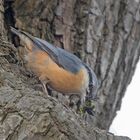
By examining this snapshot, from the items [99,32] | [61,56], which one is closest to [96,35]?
[99,32]

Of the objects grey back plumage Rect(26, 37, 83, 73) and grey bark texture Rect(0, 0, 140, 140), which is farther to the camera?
grey bark texture Rect(0, 0, 140, 140)

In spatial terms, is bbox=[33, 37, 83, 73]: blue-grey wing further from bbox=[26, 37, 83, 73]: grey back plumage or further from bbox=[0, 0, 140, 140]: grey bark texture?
bbox=[0, 0, 140, 140]: grey bark texture

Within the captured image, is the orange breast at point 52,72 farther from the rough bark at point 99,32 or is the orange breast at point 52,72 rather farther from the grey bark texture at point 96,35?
the rough bark at point 99,32

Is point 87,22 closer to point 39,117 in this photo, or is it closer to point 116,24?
point 116,24

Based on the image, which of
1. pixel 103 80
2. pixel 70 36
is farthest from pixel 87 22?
pixel 103 80

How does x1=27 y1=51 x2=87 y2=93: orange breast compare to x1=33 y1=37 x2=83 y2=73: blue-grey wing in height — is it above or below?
below

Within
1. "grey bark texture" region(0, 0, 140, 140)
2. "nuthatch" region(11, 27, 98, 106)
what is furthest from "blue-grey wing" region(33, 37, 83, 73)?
"grey bark texture" region(0, 0, 140, 140)

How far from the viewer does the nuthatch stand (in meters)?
2.59

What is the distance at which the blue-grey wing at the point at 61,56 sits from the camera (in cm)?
257

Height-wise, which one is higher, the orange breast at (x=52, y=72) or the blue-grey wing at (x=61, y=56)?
the blue-grey wing at (x=61, y=56)

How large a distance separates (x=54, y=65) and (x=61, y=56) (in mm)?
48

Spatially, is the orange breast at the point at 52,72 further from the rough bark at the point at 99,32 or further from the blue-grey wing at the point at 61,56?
the rough bark at the point at 99,32

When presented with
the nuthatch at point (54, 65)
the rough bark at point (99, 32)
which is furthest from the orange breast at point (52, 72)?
the rough bark at point (99, 32)

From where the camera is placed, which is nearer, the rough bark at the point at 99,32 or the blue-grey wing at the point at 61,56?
the blue-grey wing at the point at 61,56
